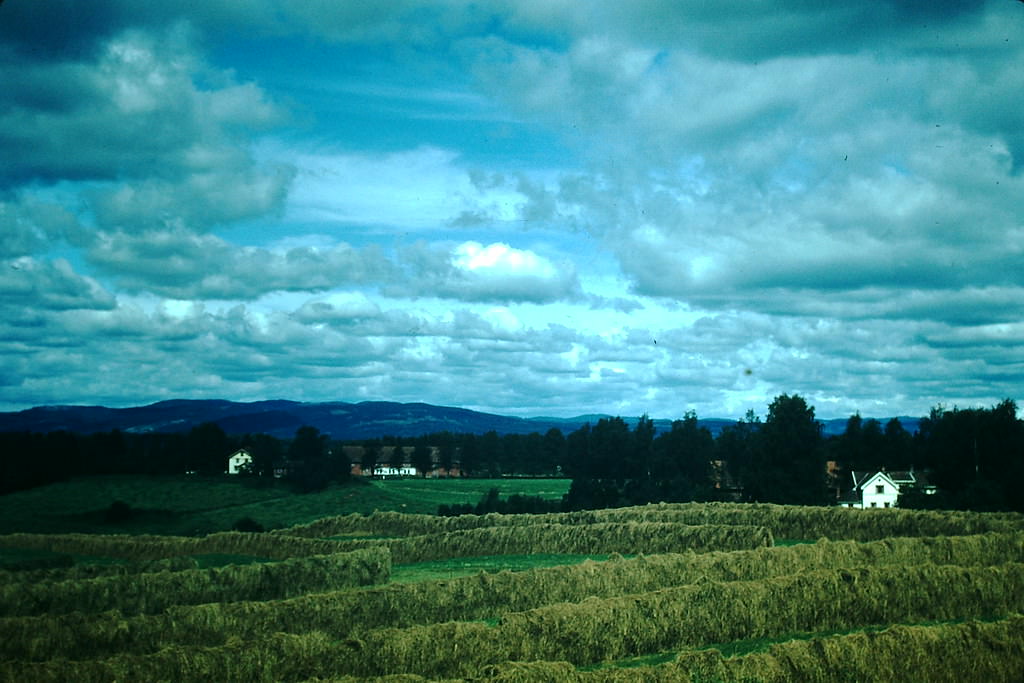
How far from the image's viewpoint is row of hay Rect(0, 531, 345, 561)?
201 ft

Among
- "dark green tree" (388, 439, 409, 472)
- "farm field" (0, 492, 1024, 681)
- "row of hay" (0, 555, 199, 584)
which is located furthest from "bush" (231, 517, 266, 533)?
"dark green tree" (388, 439, 409, 472)

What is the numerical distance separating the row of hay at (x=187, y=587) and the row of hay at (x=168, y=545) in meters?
14.1

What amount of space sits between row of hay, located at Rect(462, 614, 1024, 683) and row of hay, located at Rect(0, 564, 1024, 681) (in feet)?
14.1

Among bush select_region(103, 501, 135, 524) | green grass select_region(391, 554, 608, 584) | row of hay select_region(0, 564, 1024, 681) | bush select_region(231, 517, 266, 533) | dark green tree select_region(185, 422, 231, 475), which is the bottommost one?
green grass select_region(391, 554, 608, 584)

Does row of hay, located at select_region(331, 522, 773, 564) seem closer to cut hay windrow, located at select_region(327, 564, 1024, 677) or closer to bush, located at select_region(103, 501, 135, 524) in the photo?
cut hay windrow, located at select_region(327, 564, 1024, 677)

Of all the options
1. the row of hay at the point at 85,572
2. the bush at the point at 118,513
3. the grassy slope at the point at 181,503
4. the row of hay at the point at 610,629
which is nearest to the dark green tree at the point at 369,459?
the grassy slope at the point at 181,503

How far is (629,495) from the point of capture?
113875 millimetres

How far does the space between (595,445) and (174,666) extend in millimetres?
115254

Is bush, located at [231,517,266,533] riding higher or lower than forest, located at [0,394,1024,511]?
lower

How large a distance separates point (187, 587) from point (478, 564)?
80.1ft

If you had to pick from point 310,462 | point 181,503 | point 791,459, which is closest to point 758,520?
point 791,459

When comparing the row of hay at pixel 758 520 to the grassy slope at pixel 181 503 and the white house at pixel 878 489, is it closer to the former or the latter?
the grassy slope at pixel 181 503

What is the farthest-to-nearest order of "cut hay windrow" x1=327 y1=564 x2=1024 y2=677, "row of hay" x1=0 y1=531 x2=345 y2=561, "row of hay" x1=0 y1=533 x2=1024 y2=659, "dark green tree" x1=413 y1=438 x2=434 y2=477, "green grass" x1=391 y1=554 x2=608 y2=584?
1. "dark green tree" x1=413 y1=438 x2=434 y2=477
2. "row of hay" x1=0 y1=531 x2=345 y2=561
3. "green grass" x1=391 y1=554 x2=608 y2=584
4. "row of hay" x1=0 y1=533 x2=1024 y2=659
5. "cut hay windrow" x1=327 y1=564 x2=1024 y2=677

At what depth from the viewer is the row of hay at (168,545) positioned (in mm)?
61281
